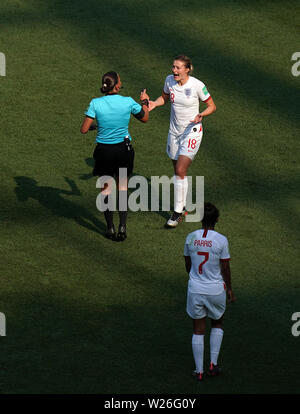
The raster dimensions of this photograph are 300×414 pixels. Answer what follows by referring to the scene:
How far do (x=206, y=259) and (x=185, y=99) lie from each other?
11.5ft

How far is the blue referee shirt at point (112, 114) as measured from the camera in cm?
1060

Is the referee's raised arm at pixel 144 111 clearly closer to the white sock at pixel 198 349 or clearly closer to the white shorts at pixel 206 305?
the white shorts at pixel 206 305

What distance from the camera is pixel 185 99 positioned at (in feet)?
37.1

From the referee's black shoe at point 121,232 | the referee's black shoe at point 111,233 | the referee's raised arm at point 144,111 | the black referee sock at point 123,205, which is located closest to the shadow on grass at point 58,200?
the referee's black shoe at point 111,233

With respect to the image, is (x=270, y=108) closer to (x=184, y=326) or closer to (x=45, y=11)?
(x=45, y=11)

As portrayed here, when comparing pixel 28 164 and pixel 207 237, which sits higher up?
pixel 28 164

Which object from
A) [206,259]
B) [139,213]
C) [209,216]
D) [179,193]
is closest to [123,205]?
[179,193]

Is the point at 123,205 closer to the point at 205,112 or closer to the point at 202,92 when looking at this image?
the point at 205,112

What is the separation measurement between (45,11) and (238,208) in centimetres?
756

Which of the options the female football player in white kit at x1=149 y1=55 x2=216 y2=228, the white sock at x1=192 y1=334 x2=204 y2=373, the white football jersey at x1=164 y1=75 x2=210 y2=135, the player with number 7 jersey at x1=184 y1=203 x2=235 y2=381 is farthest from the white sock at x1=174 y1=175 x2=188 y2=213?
the white sock at x1=192 y1=334 x2=204 y2=373

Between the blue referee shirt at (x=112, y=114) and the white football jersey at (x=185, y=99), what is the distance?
2.54ft

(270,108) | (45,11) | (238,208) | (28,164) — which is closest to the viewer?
(238,208)

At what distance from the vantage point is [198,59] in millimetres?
16391

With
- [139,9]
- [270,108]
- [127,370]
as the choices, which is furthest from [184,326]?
[139,9]
